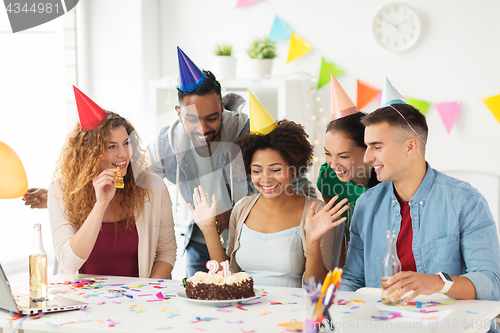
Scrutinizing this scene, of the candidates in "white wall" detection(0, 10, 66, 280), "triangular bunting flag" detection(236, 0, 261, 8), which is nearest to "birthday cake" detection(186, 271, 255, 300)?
"white wall" detection(0, 10, 66, 280)

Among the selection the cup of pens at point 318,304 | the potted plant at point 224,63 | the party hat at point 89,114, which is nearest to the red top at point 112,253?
the party hat at point 89,114

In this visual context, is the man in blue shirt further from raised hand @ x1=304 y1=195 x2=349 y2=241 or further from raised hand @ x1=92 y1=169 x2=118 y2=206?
raised hand @ x1=92 y1=169 x2=118 y2=206

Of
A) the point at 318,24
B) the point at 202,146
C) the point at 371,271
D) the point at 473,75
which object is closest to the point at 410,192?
the point at 371,271

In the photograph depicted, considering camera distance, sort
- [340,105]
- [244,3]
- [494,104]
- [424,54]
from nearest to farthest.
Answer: [340,105], [494,104], [424,54], [244,3]

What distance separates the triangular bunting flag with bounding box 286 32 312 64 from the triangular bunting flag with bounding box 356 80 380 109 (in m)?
0.42

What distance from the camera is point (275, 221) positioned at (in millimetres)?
1892

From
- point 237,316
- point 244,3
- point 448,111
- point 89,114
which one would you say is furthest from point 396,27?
point 237,316

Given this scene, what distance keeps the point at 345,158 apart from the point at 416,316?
0.85 meters

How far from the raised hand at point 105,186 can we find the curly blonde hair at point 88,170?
7 cm

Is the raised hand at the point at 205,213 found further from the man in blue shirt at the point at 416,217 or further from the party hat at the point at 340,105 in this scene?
the party hat at the point at 340,105

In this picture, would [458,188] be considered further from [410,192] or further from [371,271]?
[371,271]

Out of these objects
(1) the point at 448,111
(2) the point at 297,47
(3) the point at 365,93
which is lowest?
(1) the point at 448,111

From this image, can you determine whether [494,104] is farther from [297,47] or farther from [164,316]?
[164,316]

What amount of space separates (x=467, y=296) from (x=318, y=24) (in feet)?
7.47
